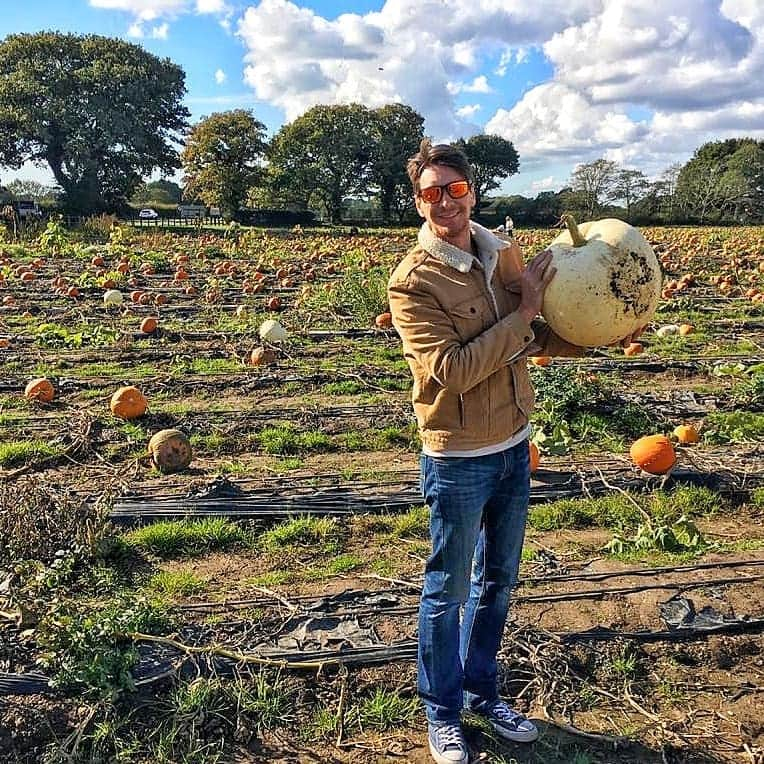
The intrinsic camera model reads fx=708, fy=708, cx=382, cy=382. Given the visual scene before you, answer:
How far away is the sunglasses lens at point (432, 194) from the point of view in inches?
97.3

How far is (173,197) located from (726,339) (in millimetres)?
74547

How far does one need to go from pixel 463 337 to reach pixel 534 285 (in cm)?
34

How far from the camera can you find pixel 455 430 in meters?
2.59

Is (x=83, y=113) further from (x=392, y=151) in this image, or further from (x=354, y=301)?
(x=354, y=301)

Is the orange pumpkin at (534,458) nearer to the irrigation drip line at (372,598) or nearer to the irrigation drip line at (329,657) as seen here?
the irrigation drip line at (372,598)

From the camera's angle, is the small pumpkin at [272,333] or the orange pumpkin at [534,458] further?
the small pumpkin at [272,333]

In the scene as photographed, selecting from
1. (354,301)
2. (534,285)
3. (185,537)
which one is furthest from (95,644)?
(354,301)

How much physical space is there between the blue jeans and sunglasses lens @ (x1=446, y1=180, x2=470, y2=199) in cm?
95

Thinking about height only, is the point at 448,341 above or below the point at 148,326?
above

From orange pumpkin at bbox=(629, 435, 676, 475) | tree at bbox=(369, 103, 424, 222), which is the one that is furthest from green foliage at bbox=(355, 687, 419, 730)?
tree at bbox=(369, 103, 424, 222)

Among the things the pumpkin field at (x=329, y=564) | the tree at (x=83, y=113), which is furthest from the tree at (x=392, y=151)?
the pumpkin field at (x=329, y=564)

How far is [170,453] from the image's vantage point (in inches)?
222

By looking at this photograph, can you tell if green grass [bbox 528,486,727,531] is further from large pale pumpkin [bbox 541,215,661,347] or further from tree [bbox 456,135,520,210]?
tree [bbox 456,135,520,210]

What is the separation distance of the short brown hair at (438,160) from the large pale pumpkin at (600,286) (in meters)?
0.55
